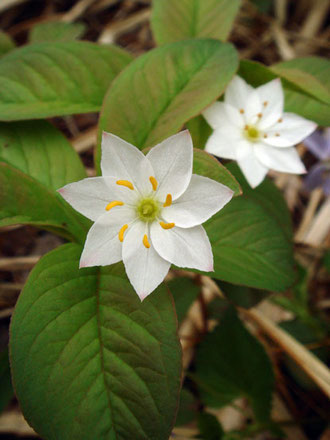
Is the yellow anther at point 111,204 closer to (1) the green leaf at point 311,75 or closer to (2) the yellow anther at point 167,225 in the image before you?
(2) the yellow anther at point 167,225

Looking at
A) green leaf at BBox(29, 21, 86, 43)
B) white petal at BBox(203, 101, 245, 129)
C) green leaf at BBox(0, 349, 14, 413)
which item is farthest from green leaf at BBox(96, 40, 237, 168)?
green leaf at BBox(29, 21, 86, 43)

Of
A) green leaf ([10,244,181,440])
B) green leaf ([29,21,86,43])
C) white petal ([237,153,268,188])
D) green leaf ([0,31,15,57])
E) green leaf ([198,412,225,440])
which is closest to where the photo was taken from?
green leaf ([10,244,181,440])

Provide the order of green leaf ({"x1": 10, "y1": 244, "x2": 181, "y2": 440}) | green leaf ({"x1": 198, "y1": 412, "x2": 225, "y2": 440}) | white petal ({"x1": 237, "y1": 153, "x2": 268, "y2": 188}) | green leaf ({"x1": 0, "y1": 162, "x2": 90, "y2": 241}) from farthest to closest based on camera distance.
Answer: green leaf ({"x1": 198, "y1": 412, "x2": 225, "y2": 440}) < white petal ({"x1": 237, "y1": 153, "x2": 268, "y2": 188}) < green leaf ({"x1": 0, "y1": 162, "x2": 90, "y2": 241}) < green leaf ({"x1": 10, "y1": 244, "x2": 181, "y2": 440})

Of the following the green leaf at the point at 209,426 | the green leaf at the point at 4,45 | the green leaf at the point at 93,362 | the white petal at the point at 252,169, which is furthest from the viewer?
the green leaf at the point at 4,45

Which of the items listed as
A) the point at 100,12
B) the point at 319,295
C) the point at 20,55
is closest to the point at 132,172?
the point at 20,55

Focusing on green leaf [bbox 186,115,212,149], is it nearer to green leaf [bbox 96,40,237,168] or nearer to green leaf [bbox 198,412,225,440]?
green leaf [bbox 96,40,237,168]

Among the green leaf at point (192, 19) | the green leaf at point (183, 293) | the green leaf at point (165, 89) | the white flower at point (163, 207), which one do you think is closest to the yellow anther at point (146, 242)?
the white flower at point (163, 207)

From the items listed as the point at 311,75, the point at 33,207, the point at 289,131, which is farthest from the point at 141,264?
the point at 311,75
